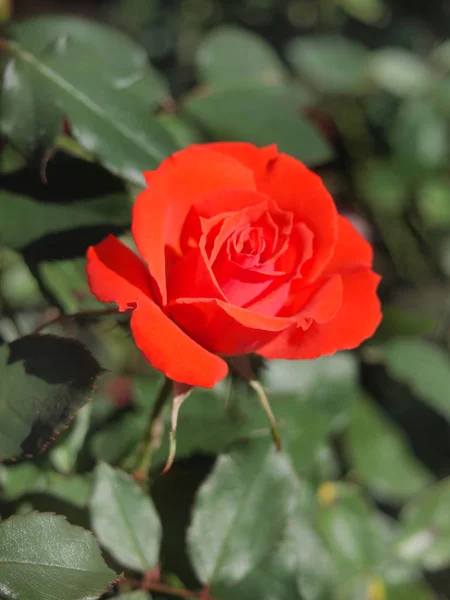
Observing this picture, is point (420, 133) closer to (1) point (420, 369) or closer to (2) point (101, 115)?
(1) point (420, 369)

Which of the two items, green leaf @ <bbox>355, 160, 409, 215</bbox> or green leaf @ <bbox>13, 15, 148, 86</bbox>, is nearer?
green leaf @ <bbox>13, 15, 148, 86</bbox>

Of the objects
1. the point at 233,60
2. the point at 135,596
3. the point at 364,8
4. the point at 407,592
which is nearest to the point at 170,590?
the point at 135,596

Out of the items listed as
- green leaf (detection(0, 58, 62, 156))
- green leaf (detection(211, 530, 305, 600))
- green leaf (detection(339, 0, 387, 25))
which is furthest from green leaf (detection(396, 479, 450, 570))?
green leaf (detection(339, 0, 387, 25))

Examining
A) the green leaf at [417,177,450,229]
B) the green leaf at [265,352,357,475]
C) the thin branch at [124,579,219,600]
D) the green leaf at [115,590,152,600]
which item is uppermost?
the green leaf at [115,590,152,600]

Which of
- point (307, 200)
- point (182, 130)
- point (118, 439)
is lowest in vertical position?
point (118, 439)

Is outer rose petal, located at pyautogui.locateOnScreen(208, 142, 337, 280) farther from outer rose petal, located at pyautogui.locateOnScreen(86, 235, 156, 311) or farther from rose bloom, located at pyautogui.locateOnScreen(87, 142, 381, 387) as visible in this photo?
outer rose petal, located at pyautogui.locateOnScreen(86, 235, 156, 311)

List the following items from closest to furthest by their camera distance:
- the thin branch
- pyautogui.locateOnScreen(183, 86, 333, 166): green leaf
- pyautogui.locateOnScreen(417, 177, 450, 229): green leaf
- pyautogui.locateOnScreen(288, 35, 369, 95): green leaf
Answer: the thin branch → pyautogui.locateOnScreen(183, 86, 333, 166): green leaf → pyautogui.locateOnScreen(288, 35, 369, 95): green leaf → pyautogui.locateOnScreen(417, 177, 450, 229): green leaf

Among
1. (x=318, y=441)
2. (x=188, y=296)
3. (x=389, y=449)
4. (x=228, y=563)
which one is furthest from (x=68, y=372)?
(x=389, y=449)
